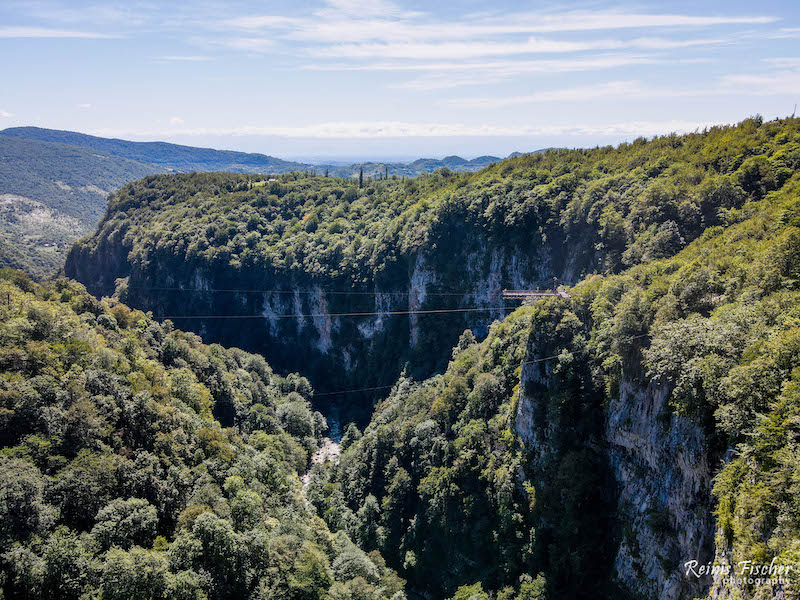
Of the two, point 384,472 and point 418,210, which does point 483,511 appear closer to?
point 384,472

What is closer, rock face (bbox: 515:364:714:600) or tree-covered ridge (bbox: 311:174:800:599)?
tree-covered ridge (bbox: 311:174:800:599)

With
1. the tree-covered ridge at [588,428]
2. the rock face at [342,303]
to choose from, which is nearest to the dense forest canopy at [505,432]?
the tree-covered ridge at [588,428]

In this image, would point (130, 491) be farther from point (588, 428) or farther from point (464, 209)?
point (464, 209)

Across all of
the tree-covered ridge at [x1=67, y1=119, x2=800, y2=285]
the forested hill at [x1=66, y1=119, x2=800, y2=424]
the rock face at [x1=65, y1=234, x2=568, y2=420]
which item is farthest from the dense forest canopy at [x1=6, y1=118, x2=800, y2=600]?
the rock face at [x1=65, y1=234, x2=568, y2=420]

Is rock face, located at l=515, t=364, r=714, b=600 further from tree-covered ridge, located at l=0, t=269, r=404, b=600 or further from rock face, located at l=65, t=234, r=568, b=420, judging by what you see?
rock face, located at l=65, t=234, r=568, b=420

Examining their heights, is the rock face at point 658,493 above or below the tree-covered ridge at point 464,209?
below

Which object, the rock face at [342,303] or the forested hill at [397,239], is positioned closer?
the forested hill at [397,239]

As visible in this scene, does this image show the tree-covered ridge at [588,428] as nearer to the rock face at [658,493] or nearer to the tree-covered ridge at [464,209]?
the rock face at [658,493]
